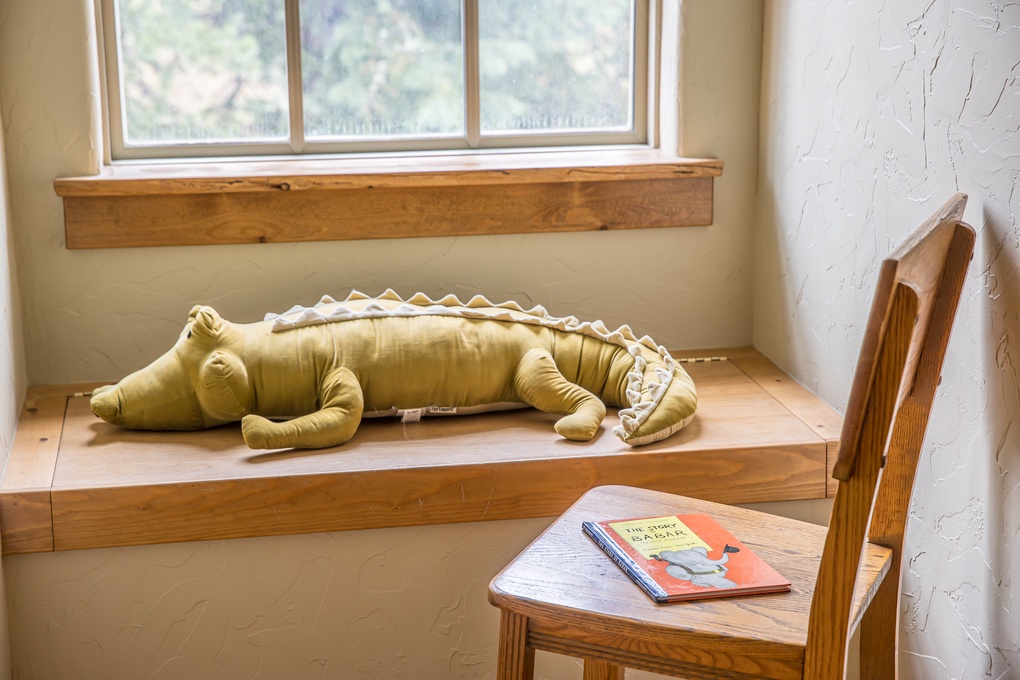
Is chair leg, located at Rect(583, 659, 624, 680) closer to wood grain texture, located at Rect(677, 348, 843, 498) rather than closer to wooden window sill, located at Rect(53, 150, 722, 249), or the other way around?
wood grain texture, located at Rect(677, 348, 843, 498)

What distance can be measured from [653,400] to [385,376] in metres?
0.44

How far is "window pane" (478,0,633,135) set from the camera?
6.81 feet

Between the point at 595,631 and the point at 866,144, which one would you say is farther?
the point at 866,144

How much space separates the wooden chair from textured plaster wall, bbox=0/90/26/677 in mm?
807

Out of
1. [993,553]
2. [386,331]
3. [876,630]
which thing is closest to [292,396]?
[386,331]

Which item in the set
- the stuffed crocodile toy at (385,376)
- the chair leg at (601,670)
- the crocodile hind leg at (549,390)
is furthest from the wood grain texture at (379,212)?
the chair leg at (601,670)

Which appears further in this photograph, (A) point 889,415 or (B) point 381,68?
(B) point 381,68

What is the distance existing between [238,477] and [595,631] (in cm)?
64

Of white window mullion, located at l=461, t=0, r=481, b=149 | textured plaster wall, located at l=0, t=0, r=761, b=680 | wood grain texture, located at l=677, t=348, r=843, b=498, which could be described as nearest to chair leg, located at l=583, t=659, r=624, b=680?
textured plaster wall, located at l=0, t=0, r=761, b=680

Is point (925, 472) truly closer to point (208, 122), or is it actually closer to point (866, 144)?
point (866, 144)

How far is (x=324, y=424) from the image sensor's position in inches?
64.1

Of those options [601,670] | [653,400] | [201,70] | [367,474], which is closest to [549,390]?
[653,400]

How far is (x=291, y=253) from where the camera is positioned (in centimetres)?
195

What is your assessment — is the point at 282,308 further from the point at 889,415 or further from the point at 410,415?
the point at 889,415
